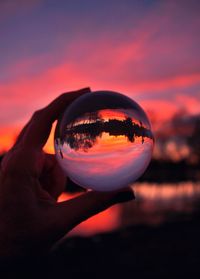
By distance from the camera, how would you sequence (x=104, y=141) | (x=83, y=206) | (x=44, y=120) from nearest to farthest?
1. (x=104, y=141)
2. (x=83, y=206)
3. (x=44, y=120)

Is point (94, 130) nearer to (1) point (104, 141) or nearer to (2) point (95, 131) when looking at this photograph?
(2) point (95, 131)

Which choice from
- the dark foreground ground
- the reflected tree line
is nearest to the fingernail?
the reflected tree line

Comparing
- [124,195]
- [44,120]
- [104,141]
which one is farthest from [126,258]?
[104,141]

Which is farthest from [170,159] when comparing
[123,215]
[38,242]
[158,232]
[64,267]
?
[38,242]

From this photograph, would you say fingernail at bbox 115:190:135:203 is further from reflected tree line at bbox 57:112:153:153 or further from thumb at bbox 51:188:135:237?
reflected tree line at bbox 57:112:153:153

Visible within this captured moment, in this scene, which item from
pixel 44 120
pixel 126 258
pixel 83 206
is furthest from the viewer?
pixel 126 258
